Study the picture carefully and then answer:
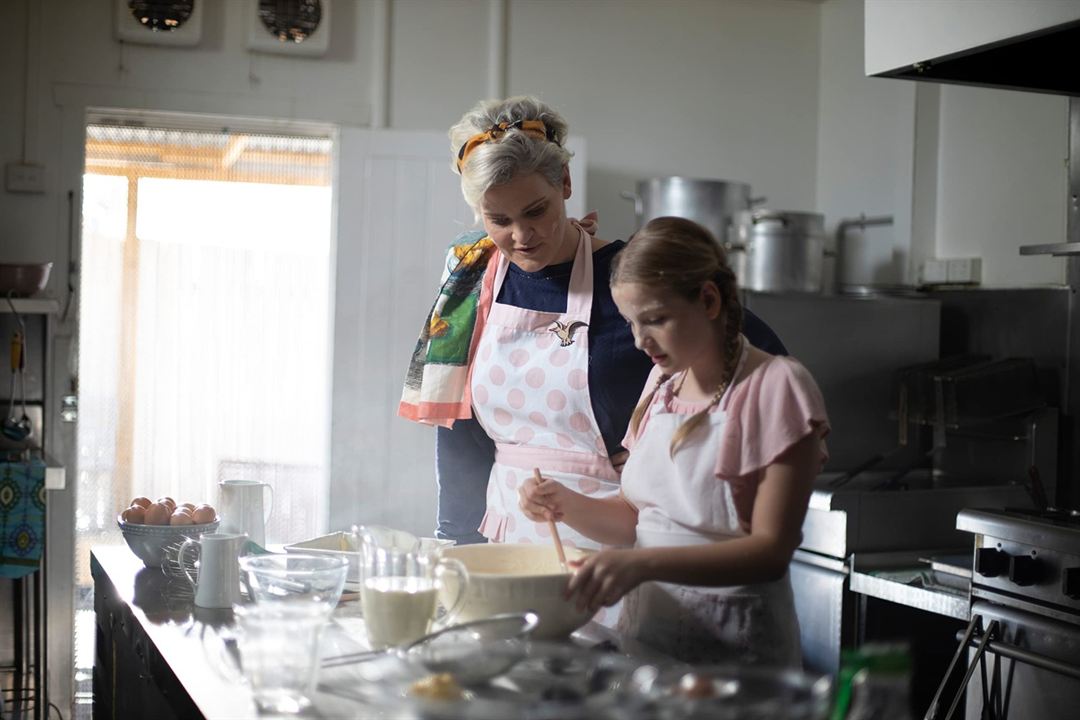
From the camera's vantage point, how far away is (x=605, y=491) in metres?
1.96

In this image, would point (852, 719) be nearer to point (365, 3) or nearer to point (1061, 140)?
point (1061, 140)

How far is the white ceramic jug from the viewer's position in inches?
77.7

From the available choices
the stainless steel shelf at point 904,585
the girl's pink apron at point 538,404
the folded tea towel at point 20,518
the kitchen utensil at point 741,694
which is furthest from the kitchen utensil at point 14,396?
the kitchen utensil at point 741,694

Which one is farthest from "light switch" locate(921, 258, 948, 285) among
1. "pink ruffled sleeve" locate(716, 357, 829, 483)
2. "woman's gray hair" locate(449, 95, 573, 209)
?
"pink ruffled sleeve" locate(716, 357, 829, 483)

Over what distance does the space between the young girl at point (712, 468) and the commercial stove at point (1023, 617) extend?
1.15m

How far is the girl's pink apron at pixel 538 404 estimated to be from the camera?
199 centimetres

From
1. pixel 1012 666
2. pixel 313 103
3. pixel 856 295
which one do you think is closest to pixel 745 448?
pixel 1012 666

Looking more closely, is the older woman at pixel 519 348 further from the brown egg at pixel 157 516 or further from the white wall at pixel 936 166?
the white wall at pixel 936 166

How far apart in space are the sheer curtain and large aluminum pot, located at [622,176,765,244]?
54.7 inches

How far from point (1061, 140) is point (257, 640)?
3233mm

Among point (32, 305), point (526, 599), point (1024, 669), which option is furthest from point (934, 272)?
point (526, 599)

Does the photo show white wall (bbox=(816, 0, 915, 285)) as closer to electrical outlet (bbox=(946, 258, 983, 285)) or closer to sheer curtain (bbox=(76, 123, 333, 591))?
electrical outlet (bbox=(946, 258, 983, 285))

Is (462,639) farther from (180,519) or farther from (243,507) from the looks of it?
(180,519)

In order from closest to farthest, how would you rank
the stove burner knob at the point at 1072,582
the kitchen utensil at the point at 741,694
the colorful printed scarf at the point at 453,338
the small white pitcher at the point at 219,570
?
the kitchen utensil at the point at 741,694 < the small white pitcher at the point at 219,570 < the colorful printed scarf at the point at 453,338 < the stove burner knob at the point at 1072,582
